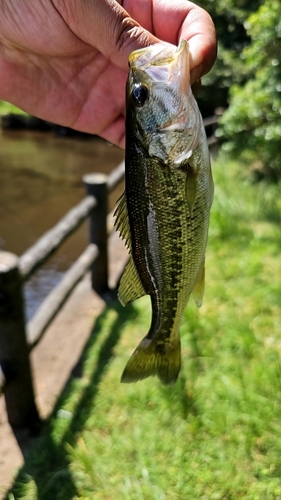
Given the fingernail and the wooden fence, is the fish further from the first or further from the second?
the wooden fence

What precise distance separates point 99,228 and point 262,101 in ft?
10.2

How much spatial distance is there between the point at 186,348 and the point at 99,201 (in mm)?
1713

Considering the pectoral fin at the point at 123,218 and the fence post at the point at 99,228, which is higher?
the pectoral fin at the point at 123,218

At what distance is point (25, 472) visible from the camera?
2.59 metres

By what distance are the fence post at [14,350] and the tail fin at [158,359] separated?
1153 mm

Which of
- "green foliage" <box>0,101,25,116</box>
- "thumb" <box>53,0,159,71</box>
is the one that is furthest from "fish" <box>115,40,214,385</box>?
"green foliage" <box>0,101,25,116</box>

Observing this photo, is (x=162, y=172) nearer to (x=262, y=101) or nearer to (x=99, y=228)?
(x=99, y=228)

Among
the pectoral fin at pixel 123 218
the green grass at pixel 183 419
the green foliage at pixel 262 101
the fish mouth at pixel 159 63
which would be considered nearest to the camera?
the fish mouth at pixel 159 63

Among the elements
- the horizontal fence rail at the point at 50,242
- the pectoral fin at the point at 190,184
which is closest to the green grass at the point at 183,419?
the horizontal fence rail at the point at 50,242

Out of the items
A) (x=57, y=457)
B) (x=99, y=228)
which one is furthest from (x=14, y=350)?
(x=99, y=228)

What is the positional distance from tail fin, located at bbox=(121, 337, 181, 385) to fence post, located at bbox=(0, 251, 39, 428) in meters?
1.15

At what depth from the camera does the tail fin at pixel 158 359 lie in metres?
1.83

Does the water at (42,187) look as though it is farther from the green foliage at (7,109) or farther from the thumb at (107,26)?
the thumb at (107,26)

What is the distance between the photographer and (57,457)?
104 inches
